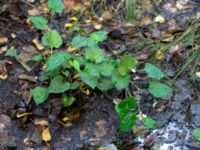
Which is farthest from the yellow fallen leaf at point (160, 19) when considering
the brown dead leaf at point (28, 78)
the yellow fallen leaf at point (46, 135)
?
the yellow fallen leaf at point (46, 135)

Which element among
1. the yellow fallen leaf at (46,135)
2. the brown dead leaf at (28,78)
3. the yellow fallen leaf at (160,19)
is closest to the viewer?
the yellow fallen leaf at (46,135)

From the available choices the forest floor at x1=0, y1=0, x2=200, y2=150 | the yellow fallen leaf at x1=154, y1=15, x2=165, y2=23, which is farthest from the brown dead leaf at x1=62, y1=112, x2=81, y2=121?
the yellow fallen leaf at x1=154, y1=15, x2=165, y2=23

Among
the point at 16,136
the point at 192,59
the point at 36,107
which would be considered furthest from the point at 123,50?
the point at 16,136

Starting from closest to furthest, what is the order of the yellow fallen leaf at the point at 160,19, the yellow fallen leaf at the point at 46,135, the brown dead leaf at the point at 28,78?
the yellow fallen leaf at the point at 46,135 → the brown dead leaf at the point at 28,78 → the yellow fallen leaf at the point at 160,19

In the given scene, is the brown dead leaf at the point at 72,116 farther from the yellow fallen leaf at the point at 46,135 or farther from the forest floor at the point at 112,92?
the yellow fallen leaf at the point at 46,135

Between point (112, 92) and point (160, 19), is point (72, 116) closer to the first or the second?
point (112, 92)

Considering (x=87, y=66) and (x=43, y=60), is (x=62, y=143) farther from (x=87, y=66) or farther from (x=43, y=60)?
(x=43, y=60)

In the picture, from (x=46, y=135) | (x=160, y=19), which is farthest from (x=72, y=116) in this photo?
(x=160, y=19)

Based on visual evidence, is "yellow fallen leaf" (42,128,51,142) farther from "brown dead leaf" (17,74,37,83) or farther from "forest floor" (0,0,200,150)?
"brown dead leaf" (17,74,37,83)
